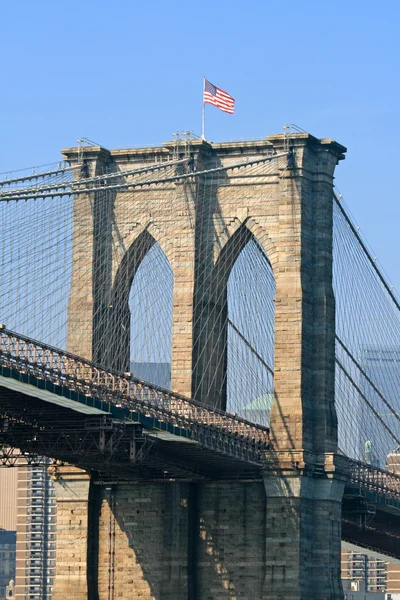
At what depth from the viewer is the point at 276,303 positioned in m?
114

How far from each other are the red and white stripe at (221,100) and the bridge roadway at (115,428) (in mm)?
17534

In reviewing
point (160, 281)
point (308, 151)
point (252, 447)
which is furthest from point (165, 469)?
point (308, 151)

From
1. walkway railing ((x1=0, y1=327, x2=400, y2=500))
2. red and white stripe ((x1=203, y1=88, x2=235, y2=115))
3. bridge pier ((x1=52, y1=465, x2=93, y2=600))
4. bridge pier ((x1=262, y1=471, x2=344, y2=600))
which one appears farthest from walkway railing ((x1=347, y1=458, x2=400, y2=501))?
red and white stripe ((x1=203, y1=88, x2=235, y2=115))

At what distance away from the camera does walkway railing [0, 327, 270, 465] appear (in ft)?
299

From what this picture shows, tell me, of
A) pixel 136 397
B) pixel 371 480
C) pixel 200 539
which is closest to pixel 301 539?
pixel 200 539

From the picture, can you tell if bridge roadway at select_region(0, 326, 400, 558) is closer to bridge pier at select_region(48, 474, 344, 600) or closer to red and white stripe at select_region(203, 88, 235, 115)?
bridge pier at select_region(48, 474, 344, 600)

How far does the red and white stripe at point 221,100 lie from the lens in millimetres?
115500

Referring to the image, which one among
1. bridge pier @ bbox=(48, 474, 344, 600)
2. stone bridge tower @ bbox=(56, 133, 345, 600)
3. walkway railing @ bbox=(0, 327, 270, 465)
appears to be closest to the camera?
walkway railing @ bbox=(0, 327, 270, 465)

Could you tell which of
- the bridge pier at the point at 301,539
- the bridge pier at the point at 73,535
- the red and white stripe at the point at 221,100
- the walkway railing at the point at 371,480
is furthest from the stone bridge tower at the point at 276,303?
the walkway railing at the point at 371,480

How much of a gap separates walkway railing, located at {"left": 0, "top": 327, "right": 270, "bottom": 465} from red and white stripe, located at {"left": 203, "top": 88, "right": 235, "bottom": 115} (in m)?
17.5

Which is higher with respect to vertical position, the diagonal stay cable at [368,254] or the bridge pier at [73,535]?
the diagonal stay cable at [368,254]

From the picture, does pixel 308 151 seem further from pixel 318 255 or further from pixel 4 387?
pixel 4 387

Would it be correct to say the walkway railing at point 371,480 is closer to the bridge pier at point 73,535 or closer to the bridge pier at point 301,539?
the bridge pier at point 301,539

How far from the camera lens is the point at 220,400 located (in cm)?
11825
